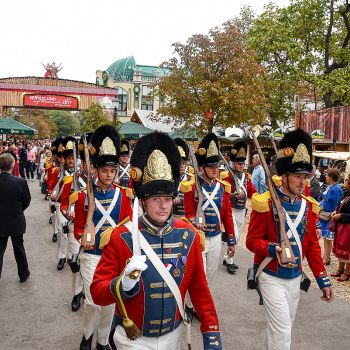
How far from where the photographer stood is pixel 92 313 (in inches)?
185

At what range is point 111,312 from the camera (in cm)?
460

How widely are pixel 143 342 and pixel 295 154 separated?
240 centimetres

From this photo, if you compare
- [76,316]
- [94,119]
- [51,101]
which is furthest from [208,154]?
[51,101]

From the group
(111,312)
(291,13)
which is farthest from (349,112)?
(111,312)

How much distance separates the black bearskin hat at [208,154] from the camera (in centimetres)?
639

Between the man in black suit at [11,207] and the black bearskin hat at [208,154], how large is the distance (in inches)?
116

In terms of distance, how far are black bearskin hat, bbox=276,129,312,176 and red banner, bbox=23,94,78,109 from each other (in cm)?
3210

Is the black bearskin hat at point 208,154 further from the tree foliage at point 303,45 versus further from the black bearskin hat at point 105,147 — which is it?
the tree foliage at point 303,45

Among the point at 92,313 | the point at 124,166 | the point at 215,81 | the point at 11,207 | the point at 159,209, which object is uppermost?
the point at 215,81

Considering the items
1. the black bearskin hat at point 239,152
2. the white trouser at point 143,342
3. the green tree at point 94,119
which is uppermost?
the green tree at point 94,119

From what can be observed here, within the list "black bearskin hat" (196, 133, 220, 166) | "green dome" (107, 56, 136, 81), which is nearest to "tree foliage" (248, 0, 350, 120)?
"black bearskin hat" (196, 133, 220, 166)

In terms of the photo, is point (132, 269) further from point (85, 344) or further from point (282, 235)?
point (85, 344)

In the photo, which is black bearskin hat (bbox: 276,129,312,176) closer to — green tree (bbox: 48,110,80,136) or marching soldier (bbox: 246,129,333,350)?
marching soldier (bbox: 246,129,333,350)

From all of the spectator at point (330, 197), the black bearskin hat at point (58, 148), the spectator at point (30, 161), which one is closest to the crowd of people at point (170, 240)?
the spectator at point (330, 197)
